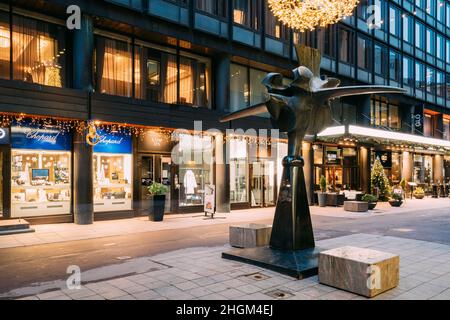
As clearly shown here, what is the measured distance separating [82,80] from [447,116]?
3898cm

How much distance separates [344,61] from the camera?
26.8 meters

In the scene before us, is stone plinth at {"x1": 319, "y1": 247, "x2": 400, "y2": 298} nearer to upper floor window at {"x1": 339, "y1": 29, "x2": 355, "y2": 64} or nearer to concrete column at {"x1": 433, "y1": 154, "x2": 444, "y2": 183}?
upper floor window at {"x1": 339, "y1": 29, "x2": 355, "y2": 64}

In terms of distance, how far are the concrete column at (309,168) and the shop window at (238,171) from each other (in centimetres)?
461

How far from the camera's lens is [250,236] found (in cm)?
925

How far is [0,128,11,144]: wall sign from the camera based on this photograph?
44.2 feet

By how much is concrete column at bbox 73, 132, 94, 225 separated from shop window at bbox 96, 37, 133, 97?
2.69 meters

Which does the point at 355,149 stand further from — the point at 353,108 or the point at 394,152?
the point at 394,152

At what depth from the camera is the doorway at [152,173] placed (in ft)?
56.3

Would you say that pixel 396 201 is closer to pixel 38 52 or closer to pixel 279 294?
pixel 279 294

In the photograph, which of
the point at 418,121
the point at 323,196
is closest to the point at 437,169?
the point at 418,121

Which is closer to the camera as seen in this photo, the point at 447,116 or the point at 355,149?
the point at 355,149

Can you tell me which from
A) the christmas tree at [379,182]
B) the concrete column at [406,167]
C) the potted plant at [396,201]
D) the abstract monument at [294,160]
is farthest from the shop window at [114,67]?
the concrete column at [406,167]

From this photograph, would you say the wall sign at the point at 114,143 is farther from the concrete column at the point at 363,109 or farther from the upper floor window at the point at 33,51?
the concrete column at the point at 363,109
